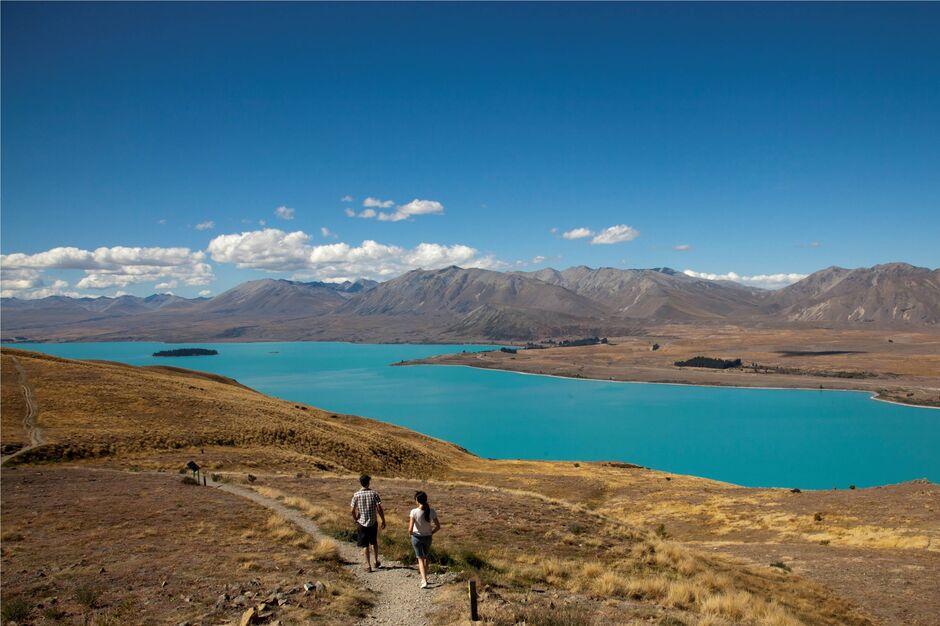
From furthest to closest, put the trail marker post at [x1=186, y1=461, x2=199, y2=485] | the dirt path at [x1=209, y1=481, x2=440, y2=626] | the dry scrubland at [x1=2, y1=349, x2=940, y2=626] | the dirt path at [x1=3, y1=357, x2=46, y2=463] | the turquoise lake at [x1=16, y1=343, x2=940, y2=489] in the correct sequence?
the turquoise lake at [x1=16, y1=343, x2=940, y2=489], the dirt path at [x1=3, y1=357, x2=46, y2=463], the trail marker post at [x1=186, y1=461, x2=199, y2=485], the dry scrubland at [x1=2, y1=349, x2=940, y2=626], the dirt path at [x1=209, y1=481, x2=440, y2=626]

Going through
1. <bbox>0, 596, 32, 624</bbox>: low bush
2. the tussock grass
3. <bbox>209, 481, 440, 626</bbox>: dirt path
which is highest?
<bbox>0, 596, 32, 624</bbox>: low bush

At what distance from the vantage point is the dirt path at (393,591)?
10562 mm

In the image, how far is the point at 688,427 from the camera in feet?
386

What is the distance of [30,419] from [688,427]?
112658mm

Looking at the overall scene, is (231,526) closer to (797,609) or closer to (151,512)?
(151,512)

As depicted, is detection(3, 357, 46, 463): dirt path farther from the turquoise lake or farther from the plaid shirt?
the turquoise lake

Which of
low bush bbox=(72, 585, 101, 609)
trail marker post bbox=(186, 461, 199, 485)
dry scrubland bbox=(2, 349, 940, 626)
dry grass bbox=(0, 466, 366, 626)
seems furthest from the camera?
trail marker post bbox=(186, 461, 199, 485)

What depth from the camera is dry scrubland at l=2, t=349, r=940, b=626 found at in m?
12.2

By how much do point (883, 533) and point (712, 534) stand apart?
7403mm

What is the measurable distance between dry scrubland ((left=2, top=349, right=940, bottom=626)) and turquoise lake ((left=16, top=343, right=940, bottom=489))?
53868mm

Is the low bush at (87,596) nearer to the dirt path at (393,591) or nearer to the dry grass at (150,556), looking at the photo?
the dry grass at (150,556)

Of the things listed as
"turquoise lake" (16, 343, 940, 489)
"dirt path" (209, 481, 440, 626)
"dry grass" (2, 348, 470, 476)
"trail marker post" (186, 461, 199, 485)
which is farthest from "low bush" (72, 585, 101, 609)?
"turquoise lake" (16, 343, 940, 489)

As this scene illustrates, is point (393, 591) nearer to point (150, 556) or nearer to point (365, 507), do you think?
point (365, 507)

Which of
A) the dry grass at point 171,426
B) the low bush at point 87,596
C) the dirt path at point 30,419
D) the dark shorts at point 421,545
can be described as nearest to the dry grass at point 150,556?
the low bush at point 87,596
